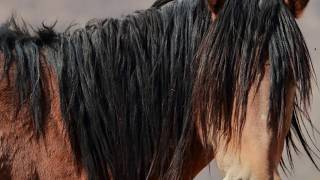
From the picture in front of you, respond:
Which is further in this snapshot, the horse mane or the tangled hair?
the horse mane

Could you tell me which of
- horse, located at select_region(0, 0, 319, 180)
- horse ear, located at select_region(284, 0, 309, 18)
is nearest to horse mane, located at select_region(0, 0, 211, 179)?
horse, located at select_region(0, 0, 319, 180)

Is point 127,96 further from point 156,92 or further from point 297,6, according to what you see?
point 297,6

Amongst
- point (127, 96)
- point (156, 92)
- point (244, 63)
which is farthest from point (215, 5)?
point (127, 96)

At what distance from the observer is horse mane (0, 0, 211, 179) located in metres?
3.28

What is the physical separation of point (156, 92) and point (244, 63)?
45 centimetres

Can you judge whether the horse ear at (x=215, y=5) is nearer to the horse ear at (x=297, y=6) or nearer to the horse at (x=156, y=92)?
the horse at (x=156, y=92)

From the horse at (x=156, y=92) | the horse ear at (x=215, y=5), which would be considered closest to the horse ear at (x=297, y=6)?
the horse at (x=156, y=92)

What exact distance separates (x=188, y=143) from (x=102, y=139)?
406mm

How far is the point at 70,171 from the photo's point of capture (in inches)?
127

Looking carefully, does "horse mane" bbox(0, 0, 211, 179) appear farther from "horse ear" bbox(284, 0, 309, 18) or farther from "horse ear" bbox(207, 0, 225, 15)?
"horse ear" bbox(284, 0, 309, 18)

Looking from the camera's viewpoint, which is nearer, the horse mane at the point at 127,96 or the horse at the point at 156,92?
the horse at the point at 156,92

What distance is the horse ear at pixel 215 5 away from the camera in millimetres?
3280

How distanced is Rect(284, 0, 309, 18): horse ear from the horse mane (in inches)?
15.7

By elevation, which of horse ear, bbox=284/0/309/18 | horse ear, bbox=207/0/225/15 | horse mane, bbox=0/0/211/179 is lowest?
horse mane, bbox=0/0/211/179
